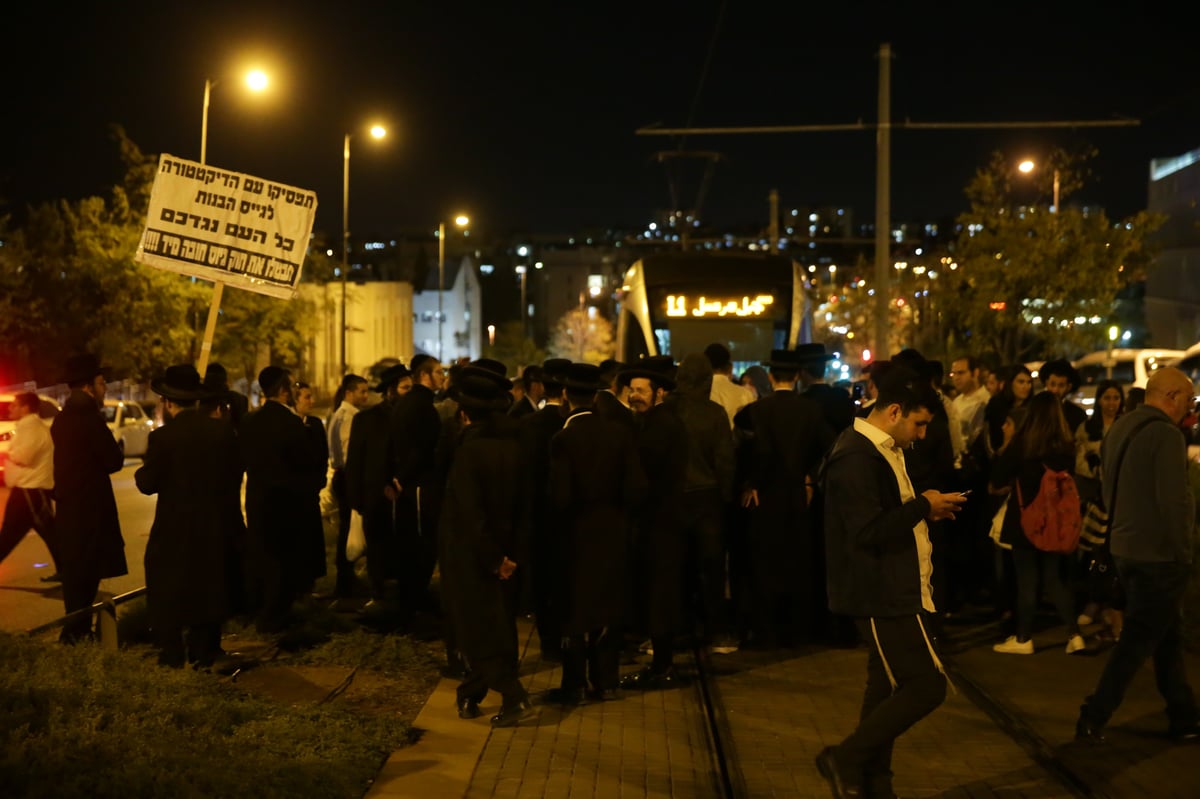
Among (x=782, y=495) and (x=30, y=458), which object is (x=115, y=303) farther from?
(x=782, y=495)

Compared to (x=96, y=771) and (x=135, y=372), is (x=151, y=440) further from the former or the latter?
(x=135, y=372)

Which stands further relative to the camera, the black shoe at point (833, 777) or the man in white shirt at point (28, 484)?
the man in white shirt at point (28, 484)

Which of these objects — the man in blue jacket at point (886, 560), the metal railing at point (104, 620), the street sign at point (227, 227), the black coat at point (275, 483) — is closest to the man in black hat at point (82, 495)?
the metal railing at point (104, 620)

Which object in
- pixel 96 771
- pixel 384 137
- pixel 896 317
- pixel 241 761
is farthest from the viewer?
pixel 896 317

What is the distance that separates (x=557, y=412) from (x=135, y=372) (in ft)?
109

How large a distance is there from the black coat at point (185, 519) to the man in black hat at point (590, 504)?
7.03 ft

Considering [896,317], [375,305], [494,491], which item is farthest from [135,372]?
[375,305]

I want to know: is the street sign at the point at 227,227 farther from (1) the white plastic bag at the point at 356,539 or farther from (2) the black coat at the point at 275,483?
(1) the white plastic bag at the point at 356,539

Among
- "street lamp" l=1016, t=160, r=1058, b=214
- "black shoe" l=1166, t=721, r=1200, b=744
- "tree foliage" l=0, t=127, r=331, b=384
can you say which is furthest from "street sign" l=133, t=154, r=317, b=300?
"street lamp" l=1016, t=160, r=1058, b=214

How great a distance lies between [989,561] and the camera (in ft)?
39.3

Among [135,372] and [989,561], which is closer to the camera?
[989,561]

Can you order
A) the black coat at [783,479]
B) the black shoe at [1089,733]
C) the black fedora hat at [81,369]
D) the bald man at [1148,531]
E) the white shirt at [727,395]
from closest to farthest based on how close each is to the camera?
the bald man at [1148,531] → the black shoe at [1089,733] → the black fedora hat at [81,369] → the black coat at [783,479] → the white shirt at [727,395]

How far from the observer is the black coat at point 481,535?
768cm

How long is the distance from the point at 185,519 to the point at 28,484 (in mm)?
4338
